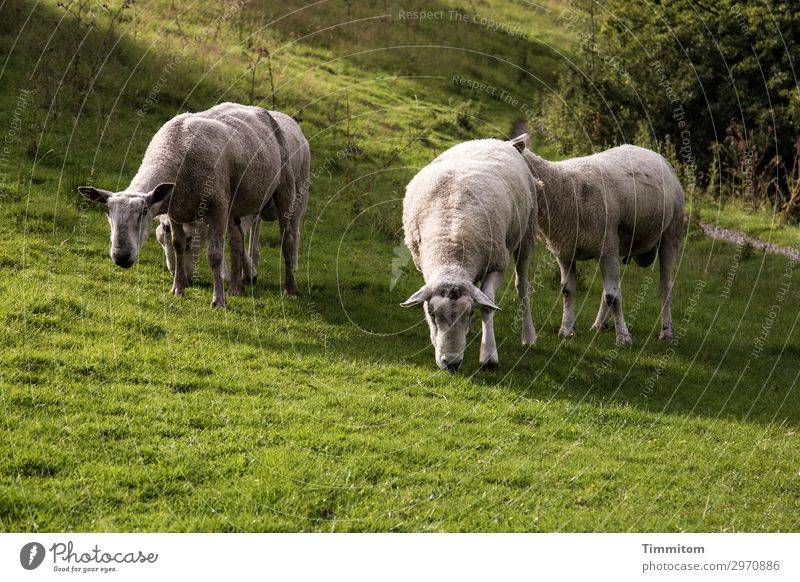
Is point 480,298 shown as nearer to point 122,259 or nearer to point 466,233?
point 466,233

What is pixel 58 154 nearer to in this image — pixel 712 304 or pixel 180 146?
pixel 180 146

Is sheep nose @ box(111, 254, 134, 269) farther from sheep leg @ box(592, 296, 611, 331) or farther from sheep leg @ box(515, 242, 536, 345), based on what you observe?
sheep leg @ box(592, 296, 611, 331)

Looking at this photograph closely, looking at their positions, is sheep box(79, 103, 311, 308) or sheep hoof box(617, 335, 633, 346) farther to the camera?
sheep hoof box(617, 335, 633, 346)

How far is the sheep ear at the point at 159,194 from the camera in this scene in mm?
11109

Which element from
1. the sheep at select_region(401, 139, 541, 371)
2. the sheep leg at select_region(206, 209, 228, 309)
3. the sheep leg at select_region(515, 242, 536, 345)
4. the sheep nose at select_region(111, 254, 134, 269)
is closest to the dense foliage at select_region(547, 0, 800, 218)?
the sheep leg at select_region(515, 242, 536, 345)

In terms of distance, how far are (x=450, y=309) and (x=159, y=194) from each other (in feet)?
12.8

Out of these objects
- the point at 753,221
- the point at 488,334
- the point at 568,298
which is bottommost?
the point at 753,221

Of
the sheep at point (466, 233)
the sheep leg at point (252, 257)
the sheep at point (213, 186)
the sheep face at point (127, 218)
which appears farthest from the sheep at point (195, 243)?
the sheep at point (466, 233)

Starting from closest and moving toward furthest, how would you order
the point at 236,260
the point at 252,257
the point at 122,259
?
the point at 122,259, the point at 236,260, the point at 252,257

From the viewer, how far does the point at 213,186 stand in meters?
12.5

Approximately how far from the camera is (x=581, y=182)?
43.7 feet

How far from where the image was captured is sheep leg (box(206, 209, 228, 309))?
41.5 ft

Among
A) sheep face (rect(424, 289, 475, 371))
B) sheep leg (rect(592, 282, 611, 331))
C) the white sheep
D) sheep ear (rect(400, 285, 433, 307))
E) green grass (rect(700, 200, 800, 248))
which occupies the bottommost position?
green grass (rect(700, 200, 800, 248))

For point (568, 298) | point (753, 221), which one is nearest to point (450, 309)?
point (568, 298)
